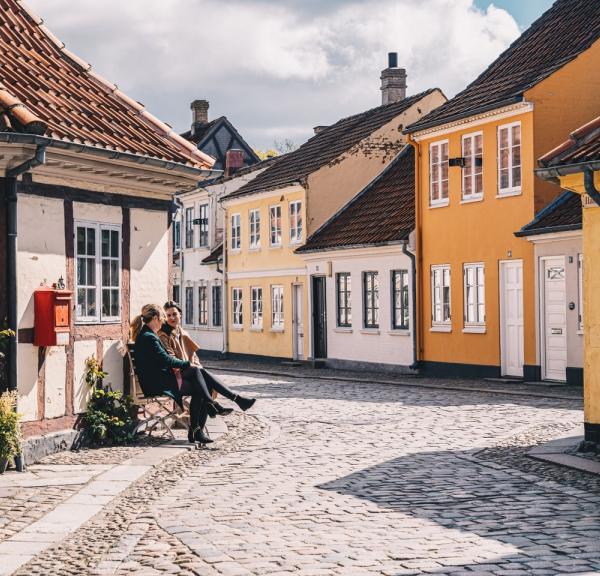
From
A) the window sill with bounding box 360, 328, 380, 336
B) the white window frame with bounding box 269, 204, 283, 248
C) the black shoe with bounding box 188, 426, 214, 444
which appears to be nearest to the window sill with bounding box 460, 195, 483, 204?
the window sill with bounding box 360, 328, 380, 336

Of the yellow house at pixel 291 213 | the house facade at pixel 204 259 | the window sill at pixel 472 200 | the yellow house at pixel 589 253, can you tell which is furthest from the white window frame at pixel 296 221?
the yellow house at pixel 589 253

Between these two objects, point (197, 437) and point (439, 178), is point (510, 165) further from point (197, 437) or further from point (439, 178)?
point (197, 437)

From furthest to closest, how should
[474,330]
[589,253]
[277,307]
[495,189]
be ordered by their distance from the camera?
1. [277,307]
2. [474,330]
3. [495,189]
4. [589,253]

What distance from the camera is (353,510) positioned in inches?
361

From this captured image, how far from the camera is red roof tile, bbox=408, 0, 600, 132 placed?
25.1 metres

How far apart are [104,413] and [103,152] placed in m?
3.07

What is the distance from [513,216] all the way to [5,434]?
1603cm

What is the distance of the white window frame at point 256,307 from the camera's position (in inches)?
1521

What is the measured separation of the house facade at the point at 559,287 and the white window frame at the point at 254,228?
15.9m

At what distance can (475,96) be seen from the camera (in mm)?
27188

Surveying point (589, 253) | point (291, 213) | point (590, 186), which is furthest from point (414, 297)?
point (590, 186)

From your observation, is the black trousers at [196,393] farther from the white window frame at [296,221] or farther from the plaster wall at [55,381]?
the white window frame at [296,221]

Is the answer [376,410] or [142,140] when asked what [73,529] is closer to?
→ [142,140]

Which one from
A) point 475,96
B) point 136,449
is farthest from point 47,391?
point 475,96
